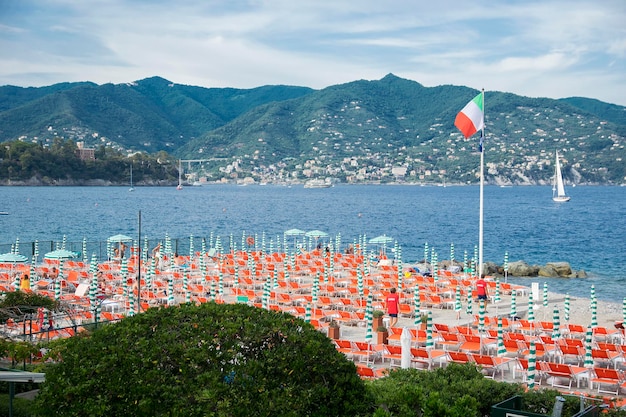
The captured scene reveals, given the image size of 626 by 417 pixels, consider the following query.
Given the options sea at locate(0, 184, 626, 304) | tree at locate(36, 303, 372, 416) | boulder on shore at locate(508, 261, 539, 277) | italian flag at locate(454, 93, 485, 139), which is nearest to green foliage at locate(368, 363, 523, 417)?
tree at locate(36, 303, 372, 416)

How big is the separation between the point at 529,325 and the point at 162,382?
1431 centimetres

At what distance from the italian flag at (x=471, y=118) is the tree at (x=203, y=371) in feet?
67.4

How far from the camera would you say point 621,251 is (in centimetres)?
5500

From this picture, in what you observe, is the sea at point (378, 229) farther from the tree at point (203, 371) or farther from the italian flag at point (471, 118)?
the tree at point (203, 371)

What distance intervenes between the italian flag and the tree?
2055 centimetres

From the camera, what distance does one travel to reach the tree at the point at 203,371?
5.87m

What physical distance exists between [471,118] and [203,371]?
21.4m

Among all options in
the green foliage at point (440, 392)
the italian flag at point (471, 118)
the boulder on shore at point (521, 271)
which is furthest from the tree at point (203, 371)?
the boulder on shore at point (521, 271)

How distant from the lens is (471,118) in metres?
25.8

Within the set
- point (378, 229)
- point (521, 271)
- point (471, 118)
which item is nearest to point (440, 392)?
point (471, 118)

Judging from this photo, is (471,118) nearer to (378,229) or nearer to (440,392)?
(440,392)

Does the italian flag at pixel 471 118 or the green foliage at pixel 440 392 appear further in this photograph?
the italian flag at pixel 471 118

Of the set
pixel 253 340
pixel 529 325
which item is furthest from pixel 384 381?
pixel 529 325

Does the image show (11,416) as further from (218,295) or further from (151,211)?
(151,211)
